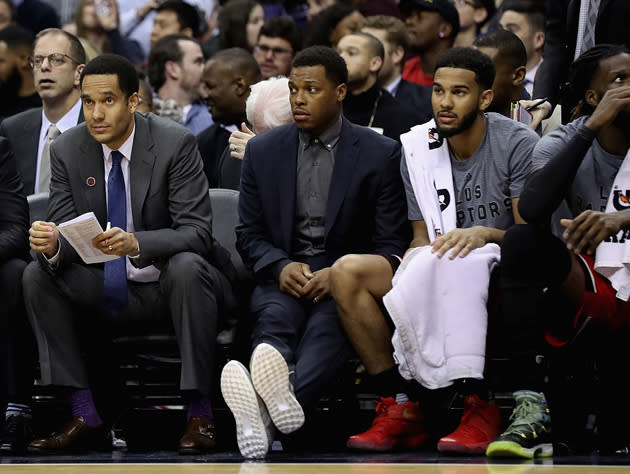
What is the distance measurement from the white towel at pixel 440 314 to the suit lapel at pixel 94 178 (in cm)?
130

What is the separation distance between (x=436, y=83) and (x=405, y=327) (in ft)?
3.33

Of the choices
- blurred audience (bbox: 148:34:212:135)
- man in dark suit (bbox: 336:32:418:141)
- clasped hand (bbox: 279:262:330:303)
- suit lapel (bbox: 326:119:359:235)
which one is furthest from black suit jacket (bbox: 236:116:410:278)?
blurred audience (bbox: 148:34:212:135)

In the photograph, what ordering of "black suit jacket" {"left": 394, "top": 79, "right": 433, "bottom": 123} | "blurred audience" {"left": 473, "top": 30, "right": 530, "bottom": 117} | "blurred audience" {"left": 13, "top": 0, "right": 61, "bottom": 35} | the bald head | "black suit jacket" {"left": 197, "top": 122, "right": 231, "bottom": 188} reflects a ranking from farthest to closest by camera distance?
"blurred audience" {"left": 13, "top": 0, "right": 61, "bottom": 35}
"black suit jacket" {"left": 394, "top": 79, "right": 433, "bottom": 123}
the bald head
"black suit jacket" {"left": 197, "top": 122, "right": 231, "bottom": 188}
"blurred audience" {"left": 473, "top": 30, "right": 530, "bottom": 117}

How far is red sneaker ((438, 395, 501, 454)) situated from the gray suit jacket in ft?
4.02

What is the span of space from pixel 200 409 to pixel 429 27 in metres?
3.48

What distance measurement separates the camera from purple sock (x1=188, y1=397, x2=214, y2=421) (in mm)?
4336

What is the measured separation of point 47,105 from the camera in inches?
228

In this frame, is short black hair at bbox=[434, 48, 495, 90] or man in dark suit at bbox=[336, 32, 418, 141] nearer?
short black hair at bbox=[434, 48, 495, 90]

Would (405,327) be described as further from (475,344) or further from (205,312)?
(205,312)

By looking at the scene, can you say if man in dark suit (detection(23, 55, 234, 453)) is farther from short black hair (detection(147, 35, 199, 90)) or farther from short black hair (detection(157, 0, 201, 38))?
short black hair (detection(157, 0, 201, 38))

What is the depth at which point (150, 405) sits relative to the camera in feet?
16.2

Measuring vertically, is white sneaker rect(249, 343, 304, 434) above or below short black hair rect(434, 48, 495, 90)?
below

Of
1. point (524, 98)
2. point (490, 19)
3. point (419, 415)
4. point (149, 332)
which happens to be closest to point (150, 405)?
point (149, 332)

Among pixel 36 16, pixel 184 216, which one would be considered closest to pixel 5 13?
pixel 36 16
